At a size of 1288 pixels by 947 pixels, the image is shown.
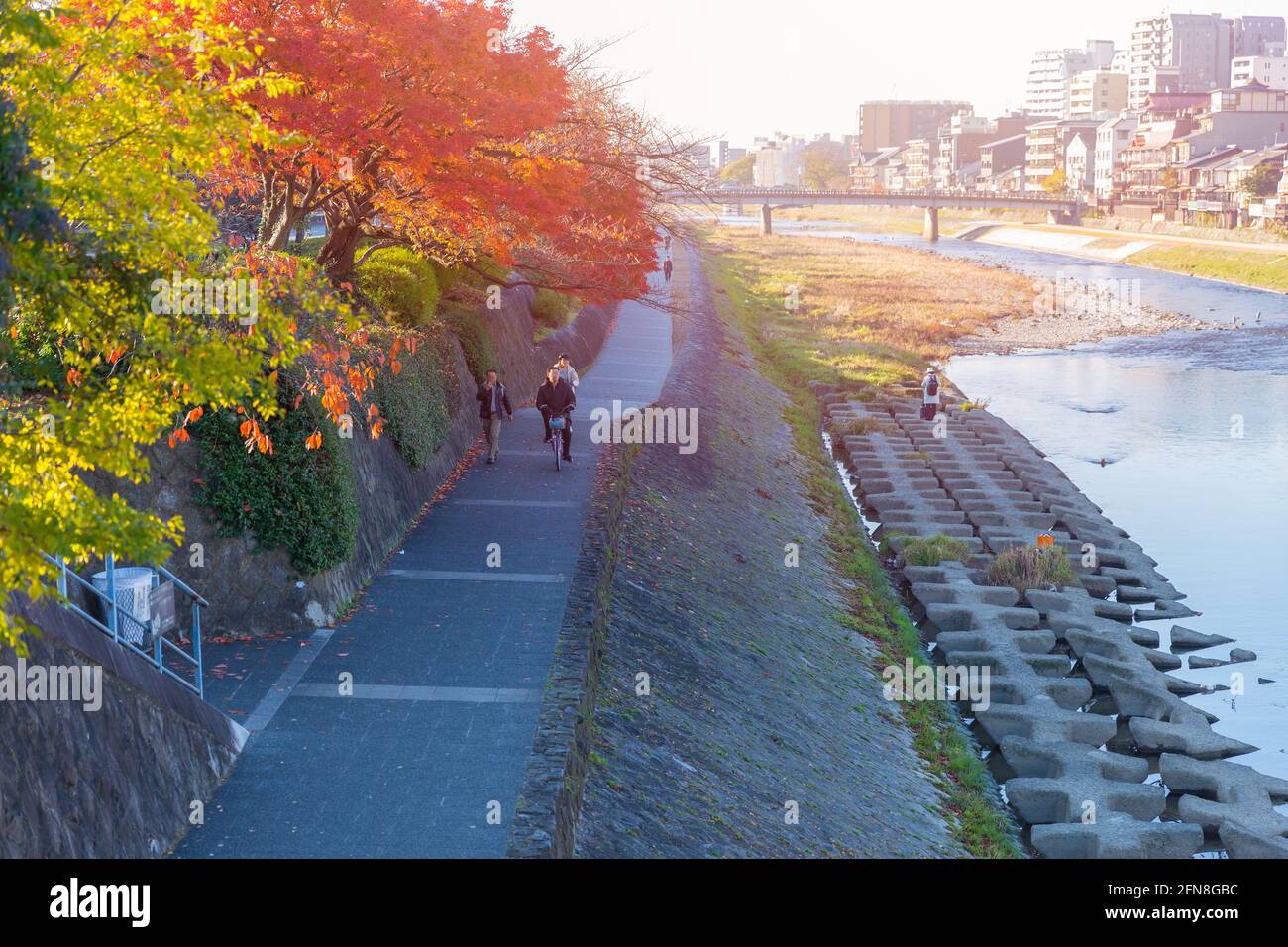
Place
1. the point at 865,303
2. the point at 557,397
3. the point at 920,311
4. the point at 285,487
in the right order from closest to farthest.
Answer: the point at 285,487 → the point at 557,397 → the point at 920,311 → the point at 865,303

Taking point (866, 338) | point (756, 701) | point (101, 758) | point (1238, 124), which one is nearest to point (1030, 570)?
point (756, 701)

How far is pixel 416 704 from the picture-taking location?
1331 centimetres

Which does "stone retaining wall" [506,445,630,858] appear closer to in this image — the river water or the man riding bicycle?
the man riding bicycle

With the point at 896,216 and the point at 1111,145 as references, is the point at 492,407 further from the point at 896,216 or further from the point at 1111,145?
the point at 896,216

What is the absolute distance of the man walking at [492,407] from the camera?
23.2m

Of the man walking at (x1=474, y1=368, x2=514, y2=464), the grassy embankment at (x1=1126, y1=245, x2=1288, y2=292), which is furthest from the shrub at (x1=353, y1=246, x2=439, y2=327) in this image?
the grassy embankment at (x1=1126, y1=245, x2=1288, y2=292)

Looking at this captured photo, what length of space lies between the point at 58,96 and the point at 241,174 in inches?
493

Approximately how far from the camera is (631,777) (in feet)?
42.0

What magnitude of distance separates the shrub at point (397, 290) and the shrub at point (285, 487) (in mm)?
7571

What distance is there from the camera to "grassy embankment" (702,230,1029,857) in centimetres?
1752

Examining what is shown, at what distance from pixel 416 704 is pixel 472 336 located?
14.1 meters

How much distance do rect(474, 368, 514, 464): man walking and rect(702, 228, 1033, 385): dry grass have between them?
24.0 metres
